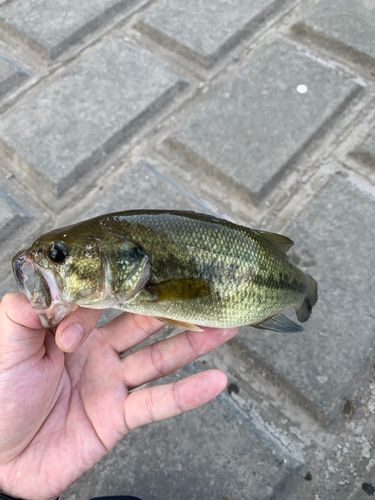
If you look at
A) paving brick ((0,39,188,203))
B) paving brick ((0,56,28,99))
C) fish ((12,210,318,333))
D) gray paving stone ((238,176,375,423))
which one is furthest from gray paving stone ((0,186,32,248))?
gray paving stone ((238,176,375,423))

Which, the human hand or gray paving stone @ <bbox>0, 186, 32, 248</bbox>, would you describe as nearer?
the human hand

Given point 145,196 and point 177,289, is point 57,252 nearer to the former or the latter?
point 177,289

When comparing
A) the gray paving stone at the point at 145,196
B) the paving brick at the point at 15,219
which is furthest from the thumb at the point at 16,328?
the gray paving stone at the point at 145,196

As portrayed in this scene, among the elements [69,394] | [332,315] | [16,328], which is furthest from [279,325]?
[16,328]

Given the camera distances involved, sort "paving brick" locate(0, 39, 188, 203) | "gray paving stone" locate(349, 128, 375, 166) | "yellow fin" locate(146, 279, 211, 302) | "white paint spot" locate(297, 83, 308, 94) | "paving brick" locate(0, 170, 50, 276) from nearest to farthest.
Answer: "yellow fin" locate(146, 279, 211, 302)
"paving brick" locate(0, 170, 50, 276)
"gray paving stone" locate(349, 128, 375, 166)
"paving brick" locate(0, 39, 188, 203)
"white paint spot" locate(297, 83, 308, 94)

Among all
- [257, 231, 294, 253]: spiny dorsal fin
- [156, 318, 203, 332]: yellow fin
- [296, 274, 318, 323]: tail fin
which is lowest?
[296, 274, 318, 323]: tail fin

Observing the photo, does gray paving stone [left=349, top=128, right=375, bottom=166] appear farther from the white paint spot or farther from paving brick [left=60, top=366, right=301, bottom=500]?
paving brick [left=60, top=366, right=301, bottom=500]

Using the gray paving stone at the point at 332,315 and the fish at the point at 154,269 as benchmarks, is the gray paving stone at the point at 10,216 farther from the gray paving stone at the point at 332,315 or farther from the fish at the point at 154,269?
the gray paving stone at the point at 332,315
